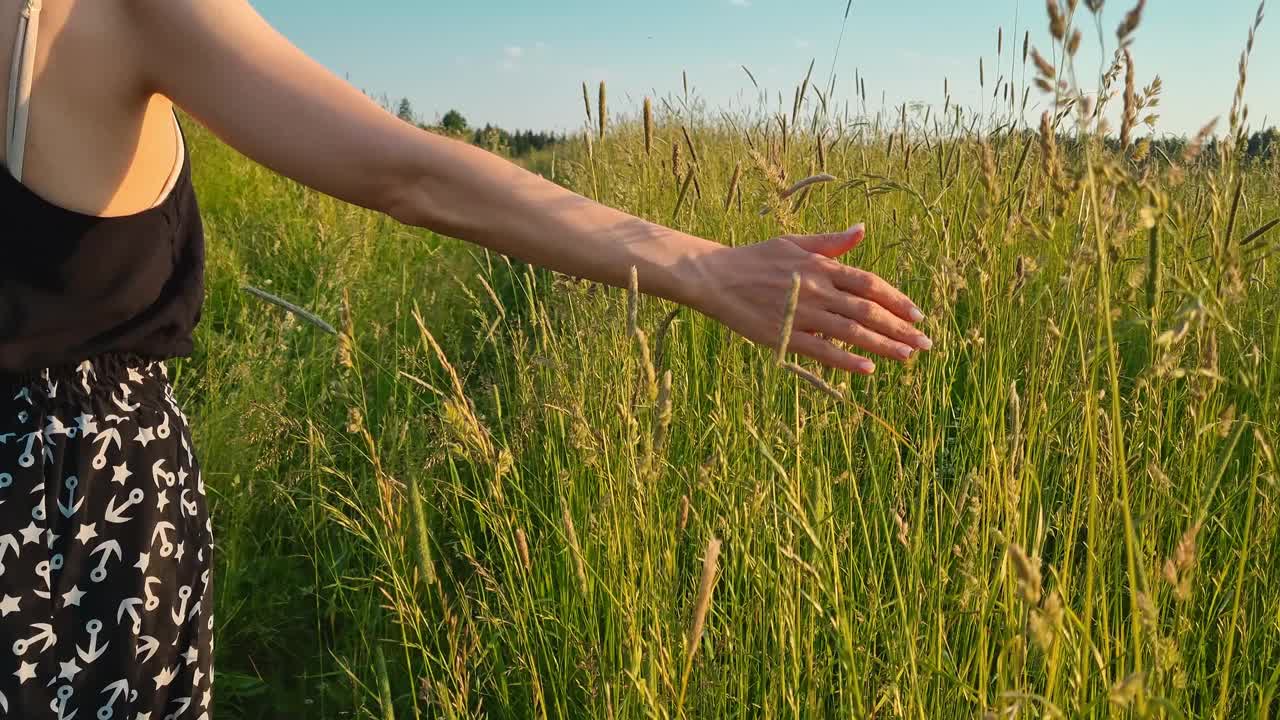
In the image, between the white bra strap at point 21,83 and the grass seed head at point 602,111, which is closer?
the white bra strap at point 21,83

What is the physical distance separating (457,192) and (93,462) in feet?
1.95

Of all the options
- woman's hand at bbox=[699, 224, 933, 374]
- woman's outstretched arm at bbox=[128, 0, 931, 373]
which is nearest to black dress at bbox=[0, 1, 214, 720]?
woman's outstretched arm at bbox=[128, 0, 931, 373]

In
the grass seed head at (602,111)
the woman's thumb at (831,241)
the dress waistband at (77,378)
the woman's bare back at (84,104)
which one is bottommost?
the dress waistband at (77,378)

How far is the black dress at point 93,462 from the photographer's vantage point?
1056mm

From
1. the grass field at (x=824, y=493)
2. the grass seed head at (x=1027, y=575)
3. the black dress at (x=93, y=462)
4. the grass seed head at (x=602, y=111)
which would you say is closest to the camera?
the grass seed head at (x=1027, y=575)

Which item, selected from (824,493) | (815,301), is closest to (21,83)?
(815,301)

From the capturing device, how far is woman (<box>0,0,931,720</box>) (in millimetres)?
968

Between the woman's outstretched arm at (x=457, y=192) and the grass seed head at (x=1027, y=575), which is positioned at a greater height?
the woman's outstretched arm at (x=457, y=192)

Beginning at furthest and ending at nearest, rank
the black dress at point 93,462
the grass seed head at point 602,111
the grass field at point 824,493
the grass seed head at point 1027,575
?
the grass seed head at point 602,111 < the black dress at point 93,462 < the grass field at point 824,493 < the grass seed head at point 1027,575

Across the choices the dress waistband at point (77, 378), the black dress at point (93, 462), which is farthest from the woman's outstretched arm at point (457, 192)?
the dress waistband at point (77, 378)

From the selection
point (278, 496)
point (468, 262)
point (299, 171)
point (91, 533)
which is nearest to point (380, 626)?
point (278, 496)

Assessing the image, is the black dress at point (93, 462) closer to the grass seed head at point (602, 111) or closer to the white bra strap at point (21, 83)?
the white bra strap at point (21, 83)

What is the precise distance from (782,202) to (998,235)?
1.35 meters

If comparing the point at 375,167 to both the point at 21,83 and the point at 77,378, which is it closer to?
the point at 21,83
